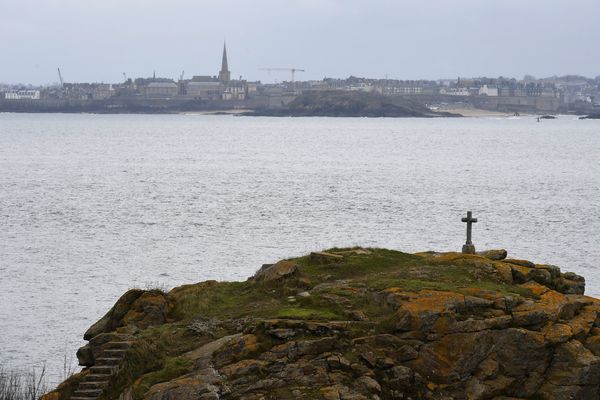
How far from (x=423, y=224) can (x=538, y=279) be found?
41694 millimetres

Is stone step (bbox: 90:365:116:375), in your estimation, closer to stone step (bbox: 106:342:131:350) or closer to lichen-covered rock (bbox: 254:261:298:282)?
stone step (bbox: 106:342:131:350)

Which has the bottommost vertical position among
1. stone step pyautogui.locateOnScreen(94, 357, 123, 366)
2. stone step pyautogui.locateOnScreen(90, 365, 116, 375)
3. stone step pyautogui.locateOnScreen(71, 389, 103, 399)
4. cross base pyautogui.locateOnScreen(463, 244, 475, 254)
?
stone step pyautogui.locateOnScreen(71, 389, 103, 399)

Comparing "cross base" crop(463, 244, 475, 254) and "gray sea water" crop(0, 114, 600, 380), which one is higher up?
A: "cross base" crop(463, 244, 475, 254)

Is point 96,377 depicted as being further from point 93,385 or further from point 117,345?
point 117,345

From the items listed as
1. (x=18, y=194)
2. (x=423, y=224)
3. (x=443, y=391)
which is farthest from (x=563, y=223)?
(x=443, y=391)

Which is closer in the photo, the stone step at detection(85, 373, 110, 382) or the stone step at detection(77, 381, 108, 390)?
the stone step at detection(77, 381, 108, 390)

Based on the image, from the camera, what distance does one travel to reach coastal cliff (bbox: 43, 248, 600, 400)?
58.1ft

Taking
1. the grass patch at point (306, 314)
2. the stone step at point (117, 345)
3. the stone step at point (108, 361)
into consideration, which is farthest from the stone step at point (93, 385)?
the grass patch at point (306, 314)

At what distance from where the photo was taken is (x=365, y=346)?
18.3m

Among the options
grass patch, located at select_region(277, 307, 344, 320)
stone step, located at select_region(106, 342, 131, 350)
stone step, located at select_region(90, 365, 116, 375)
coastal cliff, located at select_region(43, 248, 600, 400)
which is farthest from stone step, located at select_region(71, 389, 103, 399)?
grass patch, located at select_region(277, 307, 344, 320)

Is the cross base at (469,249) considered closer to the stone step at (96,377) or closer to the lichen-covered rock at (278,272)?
the lichen-covered rock at (278,272)

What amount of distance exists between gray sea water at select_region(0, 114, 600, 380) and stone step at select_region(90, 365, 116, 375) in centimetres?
1075

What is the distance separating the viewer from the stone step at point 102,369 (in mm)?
19094

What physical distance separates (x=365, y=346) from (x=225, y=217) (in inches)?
1911
